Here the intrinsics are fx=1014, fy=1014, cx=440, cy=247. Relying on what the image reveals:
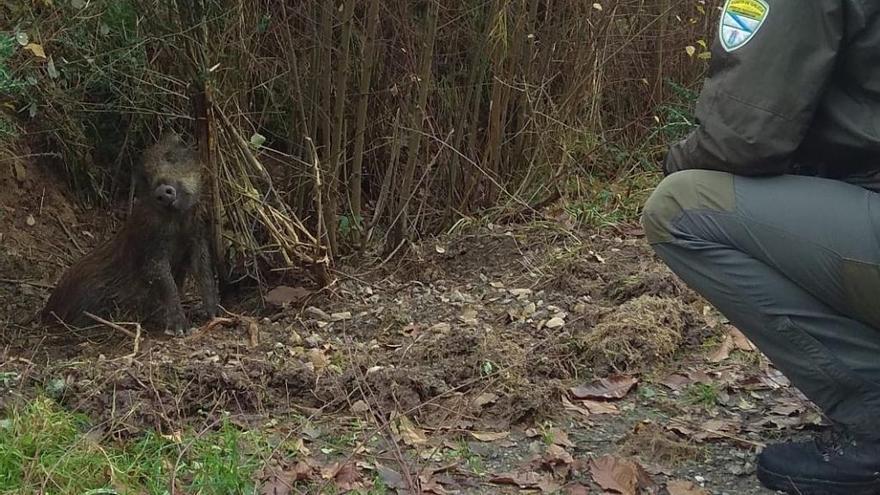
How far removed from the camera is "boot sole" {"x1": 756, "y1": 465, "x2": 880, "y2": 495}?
299cm

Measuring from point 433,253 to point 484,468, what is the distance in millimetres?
2756

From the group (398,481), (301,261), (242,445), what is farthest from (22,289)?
(398,481)

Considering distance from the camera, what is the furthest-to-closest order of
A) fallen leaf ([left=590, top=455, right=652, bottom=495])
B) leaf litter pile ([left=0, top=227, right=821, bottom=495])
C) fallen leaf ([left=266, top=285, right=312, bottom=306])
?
fallen leaf ([left=266, top=285, right=312, bottom=306]) → leaf litter pile ([left=0, top=227, right=821, bottom=495]) → fallen leaf ([left=590, top=455, right=652, bottom=495])

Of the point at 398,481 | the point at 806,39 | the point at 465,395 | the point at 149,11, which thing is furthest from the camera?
the point at 149,11

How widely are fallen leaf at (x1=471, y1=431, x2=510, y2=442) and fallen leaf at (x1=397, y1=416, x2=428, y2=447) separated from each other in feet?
0.59

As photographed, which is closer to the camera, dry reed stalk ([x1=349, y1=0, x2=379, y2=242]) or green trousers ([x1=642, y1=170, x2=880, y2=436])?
green trousers ([x1=642, y1=170, x2=880, y2=436])

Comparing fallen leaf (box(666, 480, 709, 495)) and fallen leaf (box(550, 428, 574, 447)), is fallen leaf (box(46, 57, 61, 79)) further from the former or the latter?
fallen leaf (box(666, 480, 709, 495))

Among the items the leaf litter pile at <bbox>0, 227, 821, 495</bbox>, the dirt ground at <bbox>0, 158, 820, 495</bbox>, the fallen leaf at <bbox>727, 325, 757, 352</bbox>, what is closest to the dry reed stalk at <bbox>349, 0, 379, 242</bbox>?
the dirt ground at <bbox>0, 158, 820, 495</bbox>

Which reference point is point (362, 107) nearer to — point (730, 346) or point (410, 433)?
point (730, 346)

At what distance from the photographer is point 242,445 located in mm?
3383

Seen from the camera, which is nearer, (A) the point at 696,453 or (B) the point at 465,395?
(A) the point at 696,453

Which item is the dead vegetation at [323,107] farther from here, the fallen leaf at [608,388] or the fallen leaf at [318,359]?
the fallen leaf at [608,388]

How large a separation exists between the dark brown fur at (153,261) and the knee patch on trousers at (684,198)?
283cm

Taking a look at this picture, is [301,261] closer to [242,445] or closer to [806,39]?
[242,445]
